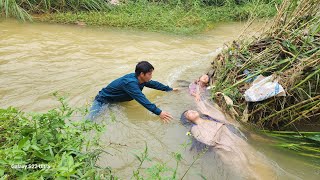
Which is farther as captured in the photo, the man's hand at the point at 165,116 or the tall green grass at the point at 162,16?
the tall green grass at the point at 162,16

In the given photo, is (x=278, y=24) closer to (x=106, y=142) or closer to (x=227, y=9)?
(x=106, y=142)

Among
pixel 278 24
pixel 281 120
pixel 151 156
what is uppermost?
pixel 278 24

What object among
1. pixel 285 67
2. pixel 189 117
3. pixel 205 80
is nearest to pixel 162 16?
pixel 205 80

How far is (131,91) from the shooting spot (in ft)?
13.9

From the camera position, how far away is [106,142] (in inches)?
148

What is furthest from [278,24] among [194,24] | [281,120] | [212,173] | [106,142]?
[194,24]

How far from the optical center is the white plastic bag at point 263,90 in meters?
3.72

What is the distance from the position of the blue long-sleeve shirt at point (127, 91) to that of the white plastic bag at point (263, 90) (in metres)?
1.15

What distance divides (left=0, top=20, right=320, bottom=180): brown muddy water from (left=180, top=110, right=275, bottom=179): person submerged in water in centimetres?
11

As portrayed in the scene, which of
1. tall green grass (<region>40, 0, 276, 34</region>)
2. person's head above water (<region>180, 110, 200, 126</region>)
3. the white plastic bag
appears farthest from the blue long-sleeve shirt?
tall green grass (<region>40, 0, 276, 34</region>)

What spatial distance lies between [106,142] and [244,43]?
2.52 metres

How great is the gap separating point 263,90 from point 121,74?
2.74 metres

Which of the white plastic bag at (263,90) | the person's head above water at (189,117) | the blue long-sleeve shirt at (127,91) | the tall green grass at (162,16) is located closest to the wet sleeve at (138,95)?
the blue long-sleeve shirt at (127,91)

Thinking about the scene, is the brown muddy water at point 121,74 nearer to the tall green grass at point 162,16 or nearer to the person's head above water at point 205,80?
the person's head above water at point 205,80
